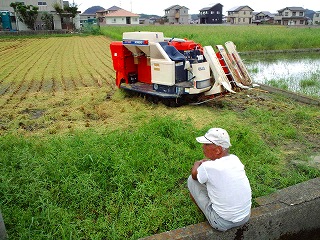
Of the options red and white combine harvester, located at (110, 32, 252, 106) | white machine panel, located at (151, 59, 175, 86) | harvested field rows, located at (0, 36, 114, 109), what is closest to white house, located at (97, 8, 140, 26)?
harvested field rows, located at (0, 36, 114, 109)

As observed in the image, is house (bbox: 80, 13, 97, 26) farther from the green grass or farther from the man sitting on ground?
the man sitting on ground

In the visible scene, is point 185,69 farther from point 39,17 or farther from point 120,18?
point 120,18

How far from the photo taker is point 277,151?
4652 mm

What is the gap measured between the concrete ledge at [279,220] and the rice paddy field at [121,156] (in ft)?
0.62

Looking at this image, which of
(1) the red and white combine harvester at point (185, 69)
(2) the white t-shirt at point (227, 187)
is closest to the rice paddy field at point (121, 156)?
(1) the red and white combine harvester at point (185, 69)

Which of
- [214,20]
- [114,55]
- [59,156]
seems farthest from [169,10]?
[59,156]

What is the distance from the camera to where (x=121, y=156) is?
156 inches

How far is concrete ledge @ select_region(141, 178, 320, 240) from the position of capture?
2.84 meters

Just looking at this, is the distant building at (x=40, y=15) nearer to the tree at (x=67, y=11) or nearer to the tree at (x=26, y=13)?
the tree at (x=67, y=11)

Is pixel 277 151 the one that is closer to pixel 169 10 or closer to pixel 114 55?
pixel 114 55

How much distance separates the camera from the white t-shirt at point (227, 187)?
257 centimetres

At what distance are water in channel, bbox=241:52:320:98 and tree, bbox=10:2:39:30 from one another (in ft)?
87.2

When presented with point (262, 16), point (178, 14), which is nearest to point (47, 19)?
point (178, 14)

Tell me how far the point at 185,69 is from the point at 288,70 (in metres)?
7.70
